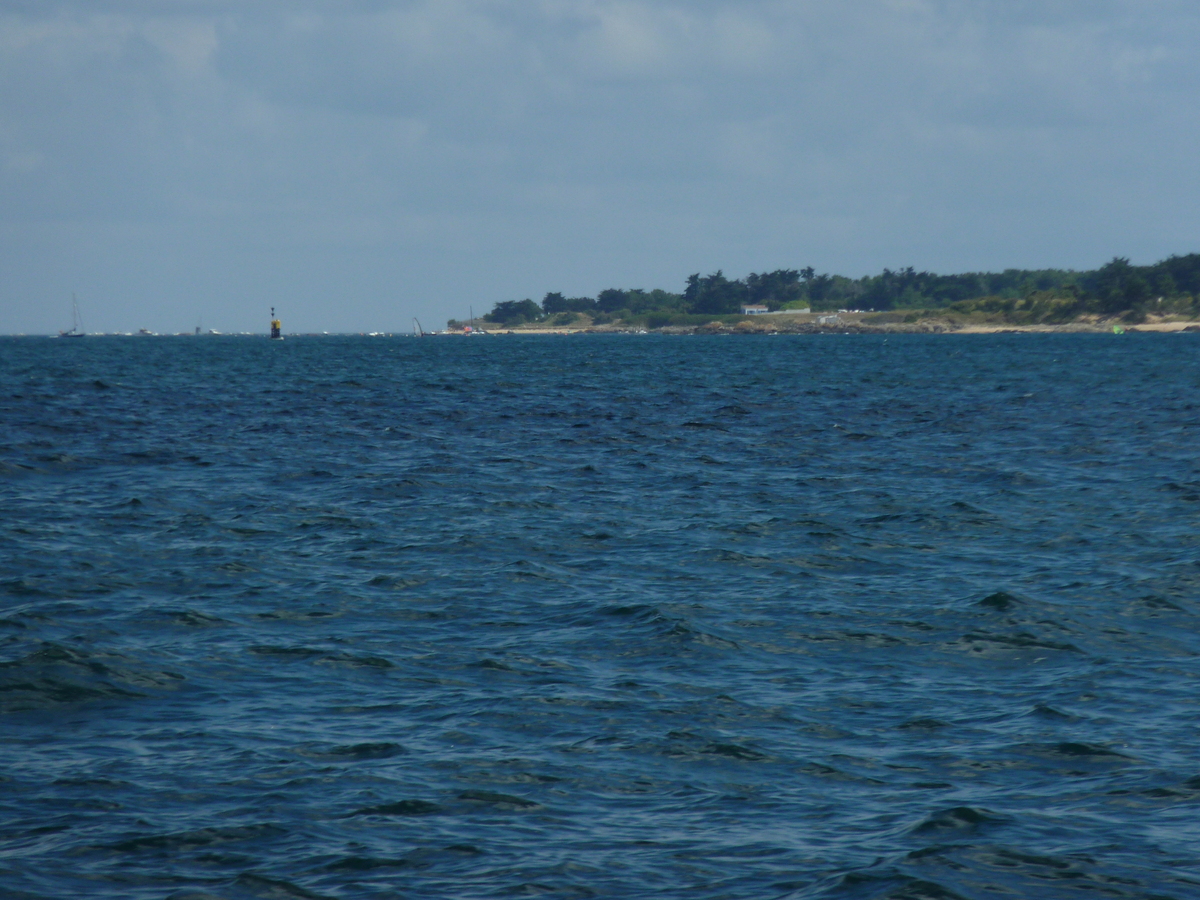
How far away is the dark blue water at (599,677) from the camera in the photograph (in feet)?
32.6

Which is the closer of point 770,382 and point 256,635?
point 256,635

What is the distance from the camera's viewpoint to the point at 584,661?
15.4 meters

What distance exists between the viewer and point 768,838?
33.8 ft

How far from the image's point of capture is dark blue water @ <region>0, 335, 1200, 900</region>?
32.6 feet

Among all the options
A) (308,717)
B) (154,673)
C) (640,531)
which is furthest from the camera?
(640,531)

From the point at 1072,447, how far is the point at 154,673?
102 ft

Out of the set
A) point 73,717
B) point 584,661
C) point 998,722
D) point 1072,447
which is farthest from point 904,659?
point 1072,447

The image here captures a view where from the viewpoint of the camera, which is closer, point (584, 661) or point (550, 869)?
point (550, 869)

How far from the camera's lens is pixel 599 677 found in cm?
1476

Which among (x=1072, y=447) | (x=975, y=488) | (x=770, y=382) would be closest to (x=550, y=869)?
(x=975, y=488)

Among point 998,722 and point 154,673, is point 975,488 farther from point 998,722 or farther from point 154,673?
point 154,673

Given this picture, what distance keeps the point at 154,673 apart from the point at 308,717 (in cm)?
275

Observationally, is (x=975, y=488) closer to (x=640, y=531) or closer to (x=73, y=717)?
(x=640, y=531)

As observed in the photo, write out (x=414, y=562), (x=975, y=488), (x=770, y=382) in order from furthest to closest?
(x=770, y=382) < (x=975, y=488) < (x=414, y=562)
